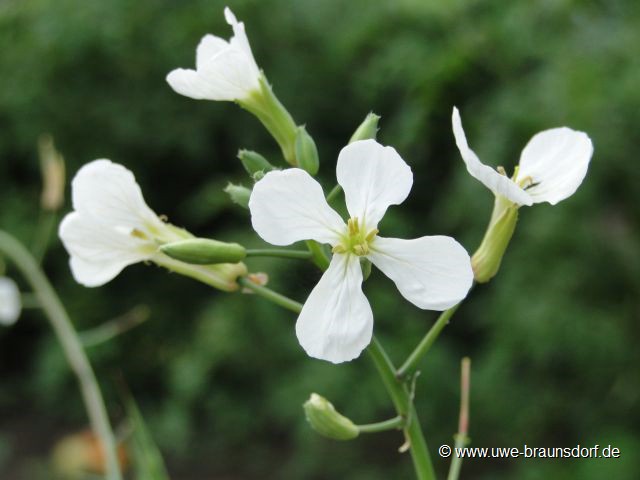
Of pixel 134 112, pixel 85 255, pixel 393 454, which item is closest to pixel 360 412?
pixel 393 454

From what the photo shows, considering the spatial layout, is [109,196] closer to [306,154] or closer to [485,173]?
[306,154]

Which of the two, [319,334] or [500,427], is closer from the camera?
[319,334]

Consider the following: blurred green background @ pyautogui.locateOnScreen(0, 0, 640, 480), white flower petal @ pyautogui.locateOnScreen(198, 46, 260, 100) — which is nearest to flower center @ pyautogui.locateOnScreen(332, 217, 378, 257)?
white flower petal @ pyautogui.locateOnScreen(198, 46, 260, 100)

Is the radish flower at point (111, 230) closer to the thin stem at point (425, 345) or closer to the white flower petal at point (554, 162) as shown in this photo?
the thin stem at point (425, 345)

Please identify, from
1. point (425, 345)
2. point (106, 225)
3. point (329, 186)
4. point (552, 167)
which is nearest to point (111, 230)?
point (106, 225)

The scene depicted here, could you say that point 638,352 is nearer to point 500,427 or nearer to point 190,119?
point 500,427

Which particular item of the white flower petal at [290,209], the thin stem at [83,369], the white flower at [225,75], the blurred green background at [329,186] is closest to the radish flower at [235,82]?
the white flower at [225,75]
